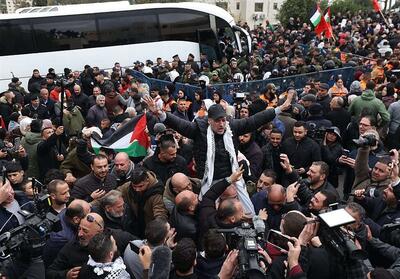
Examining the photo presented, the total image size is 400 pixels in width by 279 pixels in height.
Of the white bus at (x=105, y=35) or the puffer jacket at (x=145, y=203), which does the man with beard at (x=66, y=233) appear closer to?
the puffer jacket at (x=145, y=203)

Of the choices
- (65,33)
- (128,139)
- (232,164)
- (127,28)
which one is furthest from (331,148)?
(65,33)

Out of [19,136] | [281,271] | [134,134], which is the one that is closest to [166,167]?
[134,134]

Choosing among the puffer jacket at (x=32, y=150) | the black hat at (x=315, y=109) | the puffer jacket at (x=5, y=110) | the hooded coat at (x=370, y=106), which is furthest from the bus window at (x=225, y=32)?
the puffer jacket at (x=32, y=150)

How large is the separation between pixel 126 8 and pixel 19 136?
33.9 ft

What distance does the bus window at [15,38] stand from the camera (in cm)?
1561

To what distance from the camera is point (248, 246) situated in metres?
3.12

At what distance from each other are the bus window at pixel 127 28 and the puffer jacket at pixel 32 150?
425 inches

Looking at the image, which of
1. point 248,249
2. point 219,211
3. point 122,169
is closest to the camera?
point 248,249

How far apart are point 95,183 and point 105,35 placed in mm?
12760

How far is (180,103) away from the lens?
9.50 meters

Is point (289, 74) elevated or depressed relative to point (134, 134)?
depressed

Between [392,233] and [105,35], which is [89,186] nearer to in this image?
[392,233]

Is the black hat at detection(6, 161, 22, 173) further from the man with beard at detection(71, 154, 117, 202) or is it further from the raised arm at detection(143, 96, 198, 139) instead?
the raised arm at detection(143, 96, 198, 139)

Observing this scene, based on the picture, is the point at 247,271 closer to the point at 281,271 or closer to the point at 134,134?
the point at 281,271
